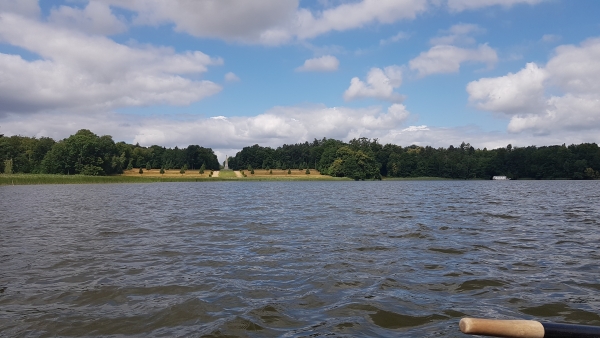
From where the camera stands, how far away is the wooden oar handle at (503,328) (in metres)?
2.89

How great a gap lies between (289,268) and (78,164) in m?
118

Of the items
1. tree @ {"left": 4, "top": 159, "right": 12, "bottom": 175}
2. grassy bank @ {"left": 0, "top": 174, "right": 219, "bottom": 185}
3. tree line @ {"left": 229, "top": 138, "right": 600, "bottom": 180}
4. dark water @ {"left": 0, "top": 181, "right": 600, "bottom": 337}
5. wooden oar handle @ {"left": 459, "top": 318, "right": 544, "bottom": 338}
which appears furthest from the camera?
tree line @ {"left": 229, "top": 138, "right": 600, "bottom": 180}

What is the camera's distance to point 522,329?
3.15 meters

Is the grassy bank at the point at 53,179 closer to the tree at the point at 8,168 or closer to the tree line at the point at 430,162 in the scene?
the tree at the point at 8,168

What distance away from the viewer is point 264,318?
7.18 m

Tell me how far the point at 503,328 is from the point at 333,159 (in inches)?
6129

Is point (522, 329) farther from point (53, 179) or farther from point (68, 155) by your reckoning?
point (68, 155)

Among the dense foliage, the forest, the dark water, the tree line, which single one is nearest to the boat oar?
the dark water

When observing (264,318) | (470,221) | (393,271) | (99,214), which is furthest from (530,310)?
(99,214)

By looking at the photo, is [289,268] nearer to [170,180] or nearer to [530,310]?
[530,310]

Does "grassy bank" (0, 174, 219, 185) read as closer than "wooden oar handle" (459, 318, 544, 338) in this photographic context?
No

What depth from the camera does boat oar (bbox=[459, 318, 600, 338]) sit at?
290cm

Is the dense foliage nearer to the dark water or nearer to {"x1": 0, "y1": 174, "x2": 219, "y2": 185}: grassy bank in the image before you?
{"x1": 0, "y1": 174, "x2": 219, "y2": 185}: grassy bank

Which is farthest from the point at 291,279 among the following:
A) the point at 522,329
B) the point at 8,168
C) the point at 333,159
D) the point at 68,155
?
the point at 333,159
